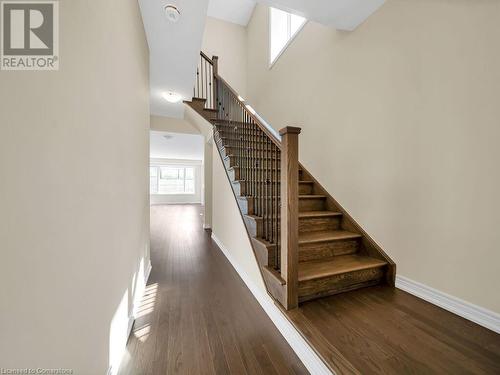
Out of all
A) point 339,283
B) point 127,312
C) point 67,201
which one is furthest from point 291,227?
point 127,312

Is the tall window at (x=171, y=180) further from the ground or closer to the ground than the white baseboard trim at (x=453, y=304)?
further from the ground

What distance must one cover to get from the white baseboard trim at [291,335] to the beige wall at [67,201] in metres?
1.06

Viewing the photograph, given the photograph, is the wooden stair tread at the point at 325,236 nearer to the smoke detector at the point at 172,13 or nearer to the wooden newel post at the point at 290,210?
the wooden newel post at the point at 290,210

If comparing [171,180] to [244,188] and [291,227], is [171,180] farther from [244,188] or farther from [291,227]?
[291,227]

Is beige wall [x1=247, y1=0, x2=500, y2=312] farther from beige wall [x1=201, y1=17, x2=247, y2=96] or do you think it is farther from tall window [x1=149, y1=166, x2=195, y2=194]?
tall window [x1=149, y1=166, x2=195, y2=194]

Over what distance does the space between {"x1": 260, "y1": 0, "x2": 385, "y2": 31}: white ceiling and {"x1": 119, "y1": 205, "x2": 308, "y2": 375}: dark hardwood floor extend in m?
2.80

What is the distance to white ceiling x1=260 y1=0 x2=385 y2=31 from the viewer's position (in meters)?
1.80

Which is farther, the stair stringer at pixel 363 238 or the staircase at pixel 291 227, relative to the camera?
the stair stringer at pixel 363 238

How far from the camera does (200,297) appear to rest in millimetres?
→ 1903

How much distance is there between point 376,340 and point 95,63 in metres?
2.09

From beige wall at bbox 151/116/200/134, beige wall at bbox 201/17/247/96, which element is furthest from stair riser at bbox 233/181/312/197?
beige wall at bbox 201/17/247/96

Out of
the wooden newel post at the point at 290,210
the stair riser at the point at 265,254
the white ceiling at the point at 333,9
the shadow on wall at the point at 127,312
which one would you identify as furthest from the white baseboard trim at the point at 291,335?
the white ceiling at the point at 333,9

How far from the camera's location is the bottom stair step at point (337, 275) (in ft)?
5.04

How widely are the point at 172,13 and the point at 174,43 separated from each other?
1.31 ft
